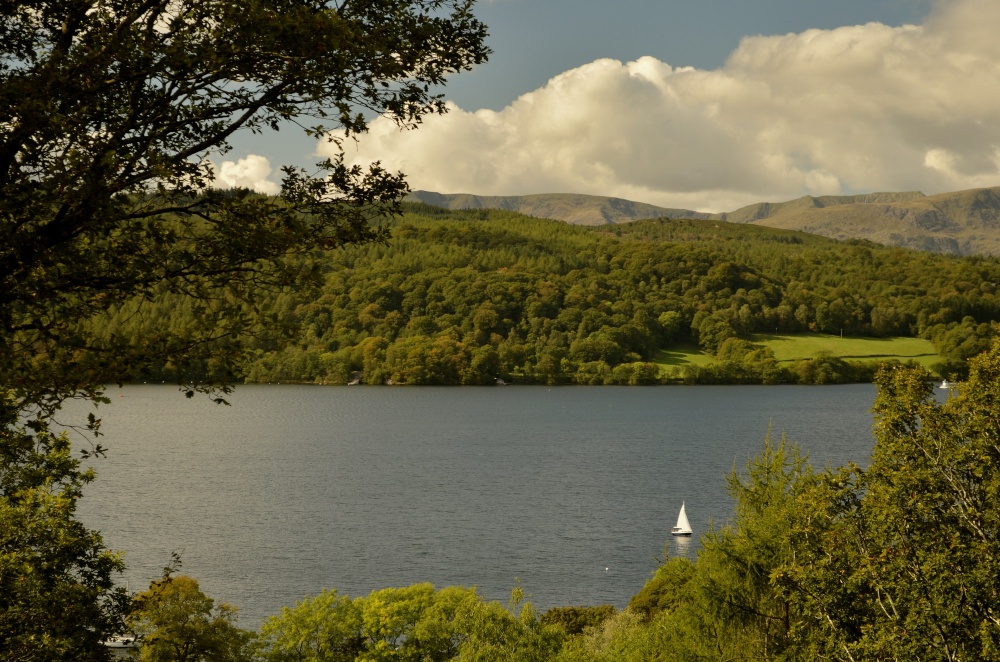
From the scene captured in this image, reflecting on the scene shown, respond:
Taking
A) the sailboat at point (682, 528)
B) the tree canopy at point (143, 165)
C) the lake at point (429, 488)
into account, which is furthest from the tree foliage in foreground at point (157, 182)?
the sailboat at point (682, 528)

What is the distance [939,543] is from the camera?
579 inches

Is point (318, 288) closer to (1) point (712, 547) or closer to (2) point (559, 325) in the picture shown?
(1) point (712, 547)

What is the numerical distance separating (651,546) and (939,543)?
45.4 meters

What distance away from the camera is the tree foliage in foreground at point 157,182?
6426 millimetres

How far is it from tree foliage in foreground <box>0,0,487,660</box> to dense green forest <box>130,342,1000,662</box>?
8649 millimetres

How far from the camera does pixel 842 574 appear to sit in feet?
52.9

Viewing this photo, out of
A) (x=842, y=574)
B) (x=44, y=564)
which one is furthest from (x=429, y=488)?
(x=44, y=564)

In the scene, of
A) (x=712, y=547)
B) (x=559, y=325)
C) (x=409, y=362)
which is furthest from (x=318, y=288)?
(x=559, y=325)

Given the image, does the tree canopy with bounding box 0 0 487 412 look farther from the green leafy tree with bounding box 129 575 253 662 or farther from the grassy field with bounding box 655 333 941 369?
the grassy field with bounding box 655 333 941 369

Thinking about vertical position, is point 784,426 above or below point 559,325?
below

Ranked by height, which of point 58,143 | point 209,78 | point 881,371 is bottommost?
point 881,371

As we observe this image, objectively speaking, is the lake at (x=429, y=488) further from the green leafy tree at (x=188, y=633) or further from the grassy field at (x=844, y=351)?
the grassy field at (x=844, y=351)

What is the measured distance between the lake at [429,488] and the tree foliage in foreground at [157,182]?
27910 millimetres

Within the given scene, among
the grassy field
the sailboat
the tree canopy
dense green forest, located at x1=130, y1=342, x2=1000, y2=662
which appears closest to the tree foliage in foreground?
the tree canopy
